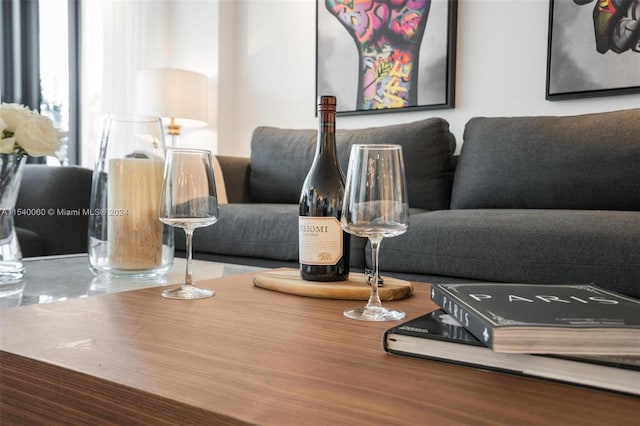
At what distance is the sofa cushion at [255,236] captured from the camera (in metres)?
2.05

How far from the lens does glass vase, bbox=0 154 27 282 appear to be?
3.34ft

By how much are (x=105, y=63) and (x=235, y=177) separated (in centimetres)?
135

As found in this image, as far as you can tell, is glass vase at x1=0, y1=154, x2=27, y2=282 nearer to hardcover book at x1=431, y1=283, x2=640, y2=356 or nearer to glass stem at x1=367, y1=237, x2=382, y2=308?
glass stem at x1=367, y1=237, x2=382, y2=308

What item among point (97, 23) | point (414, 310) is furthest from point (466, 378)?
point (97, 23)

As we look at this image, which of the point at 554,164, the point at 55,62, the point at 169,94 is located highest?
the point at 55,62

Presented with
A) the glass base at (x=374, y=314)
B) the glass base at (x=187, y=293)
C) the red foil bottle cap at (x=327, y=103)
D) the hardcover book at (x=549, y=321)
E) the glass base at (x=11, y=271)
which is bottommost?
the glass base at (x=11, y=271)

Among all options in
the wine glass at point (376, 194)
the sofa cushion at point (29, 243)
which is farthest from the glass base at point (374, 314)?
the sofa cushion at point (29, 243)

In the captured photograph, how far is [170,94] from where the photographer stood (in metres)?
3.09

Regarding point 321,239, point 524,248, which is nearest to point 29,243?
point 321,239

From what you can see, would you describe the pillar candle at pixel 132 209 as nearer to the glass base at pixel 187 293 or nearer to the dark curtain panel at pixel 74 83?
the glass base at pixel 187 293

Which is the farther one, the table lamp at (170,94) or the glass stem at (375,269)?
the table lamp at (170,94)

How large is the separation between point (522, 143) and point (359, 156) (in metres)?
1.69

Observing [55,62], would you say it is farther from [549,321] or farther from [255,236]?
[549,321]

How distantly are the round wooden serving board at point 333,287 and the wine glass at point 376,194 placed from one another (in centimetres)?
13
